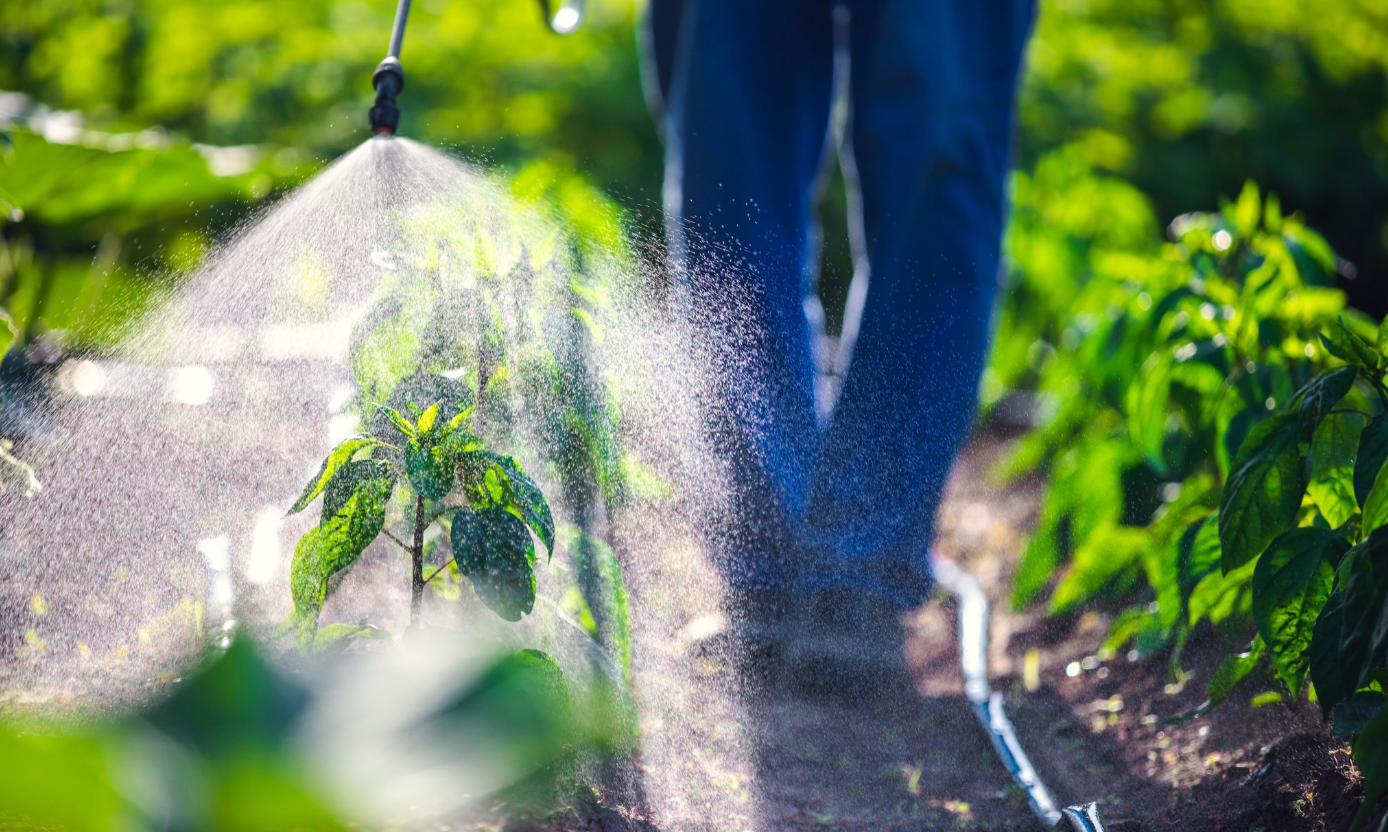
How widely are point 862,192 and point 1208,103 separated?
3247 millimetres

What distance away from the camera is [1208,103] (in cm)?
475

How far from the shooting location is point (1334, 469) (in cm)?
113

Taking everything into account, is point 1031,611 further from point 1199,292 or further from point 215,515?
point 215,515

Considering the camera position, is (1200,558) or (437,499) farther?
(1200,558)

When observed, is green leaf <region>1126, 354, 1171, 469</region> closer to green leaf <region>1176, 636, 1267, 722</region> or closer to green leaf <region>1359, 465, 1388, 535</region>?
green leaf <region>1176, 636, 1267, 722</region>

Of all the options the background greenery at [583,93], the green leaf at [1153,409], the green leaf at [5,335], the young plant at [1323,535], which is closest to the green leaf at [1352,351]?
the young plant at [1323,535]

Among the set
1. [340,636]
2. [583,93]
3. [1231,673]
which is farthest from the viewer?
[583,93]

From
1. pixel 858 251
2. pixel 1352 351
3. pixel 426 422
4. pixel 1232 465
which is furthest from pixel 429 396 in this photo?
pixel 858 251

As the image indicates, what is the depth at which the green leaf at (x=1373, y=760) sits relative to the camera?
0.73 m

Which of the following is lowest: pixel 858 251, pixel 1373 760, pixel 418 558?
pixel 1373 760

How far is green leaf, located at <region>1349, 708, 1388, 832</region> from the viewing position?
734mm

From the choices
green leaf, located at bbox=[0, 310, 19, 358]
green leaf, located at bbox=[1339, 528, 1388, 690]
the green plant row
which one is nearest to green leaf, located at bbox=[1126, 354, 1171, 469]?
the green plant row

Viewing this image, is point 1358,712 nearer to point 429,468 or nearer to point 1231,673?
point 1231,673

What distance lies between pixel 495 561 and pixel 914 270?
1.13 meters
